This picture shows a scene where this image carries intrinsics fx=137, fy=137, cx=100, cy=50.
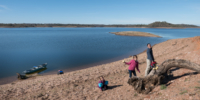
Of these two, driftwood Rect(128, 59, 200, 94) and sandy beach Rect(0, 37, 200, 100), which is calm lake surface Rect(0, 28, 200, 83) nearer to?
sandy beach Rect(0, 37, 200, 100)

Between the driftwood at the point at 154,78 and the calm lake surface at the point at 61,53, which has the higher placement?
the driftwood at the point at 154,78

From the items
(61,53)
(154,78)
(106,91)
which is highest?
(154,78)

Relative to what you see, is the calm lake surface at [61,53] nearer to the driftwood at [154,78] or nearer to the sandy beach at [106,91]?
the sandy beach at [106,91]

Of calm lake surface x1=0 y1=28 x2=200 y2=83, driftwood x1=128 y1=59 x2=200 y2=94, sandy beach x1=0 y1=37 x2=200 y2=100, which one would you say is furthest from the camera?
calm lake surface x1=0 y1=28 x2=200 y2=83

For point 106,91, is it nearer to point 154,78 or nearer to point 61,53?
point 154,78

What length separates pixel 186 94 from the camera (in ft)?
17.0

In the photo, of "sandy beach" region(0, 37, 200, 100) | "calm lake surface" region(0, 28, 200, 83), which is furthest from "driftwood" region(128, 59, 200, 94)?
"calm lake surface" region(0, 28, 200, 83)

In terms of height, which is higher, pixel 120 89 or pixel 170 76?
pixel 170 76

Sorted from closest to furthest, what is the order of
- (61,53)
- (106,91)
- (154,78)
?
(154,78), (106,91), (61,53)

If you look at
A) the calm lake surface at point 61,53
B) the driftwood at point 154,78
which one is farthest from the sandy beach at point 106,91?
the calm lake surface at point 61,53

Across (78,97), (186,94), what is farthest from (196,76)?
(78,97)

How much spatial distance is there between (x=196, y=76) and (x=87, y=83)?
21.7 feet

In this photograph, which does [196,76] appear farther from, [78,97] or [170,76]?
[78,97]

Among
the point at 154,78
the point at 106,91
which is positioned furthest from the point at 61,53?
the point at 154,78
